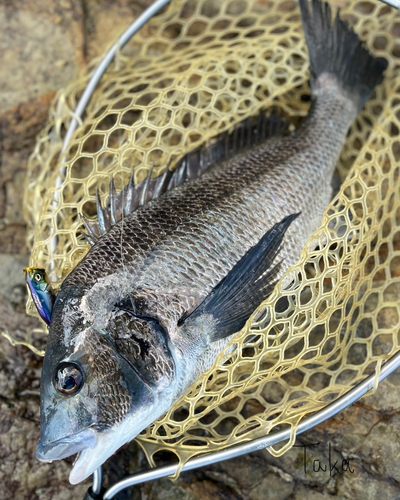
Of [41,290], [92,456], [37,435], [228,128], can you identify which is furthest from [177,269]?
[37,435]

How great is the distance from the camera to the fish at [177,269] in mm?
1893

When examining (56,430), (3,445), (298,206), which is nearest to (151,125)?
(298,206)

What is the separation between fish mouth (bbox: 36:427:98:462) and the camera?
6.06ft

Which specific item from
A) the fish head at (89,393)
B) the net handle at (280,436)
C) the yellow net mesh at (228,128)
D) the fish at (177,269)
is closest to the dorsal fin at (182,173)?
the fish at (177,269)

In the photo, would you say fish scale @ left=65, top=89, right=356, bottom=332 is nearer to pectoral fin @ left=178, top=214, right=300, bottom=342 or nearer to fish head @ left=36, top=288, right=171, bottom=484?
pectoral fin @ left=178, top=214, right=300, bottom=342

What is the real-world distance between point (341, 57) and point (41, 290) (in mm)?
2085

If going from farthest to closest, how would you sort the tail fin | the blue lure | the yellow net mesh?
1. the tail fin
2. the yellow net mesh
3. the blue lure

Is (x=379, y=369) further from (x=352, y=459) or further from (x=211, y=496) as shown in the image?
(x=211, y=496)

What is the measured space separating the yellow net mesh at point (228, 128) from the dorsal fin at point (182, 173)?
0.17m

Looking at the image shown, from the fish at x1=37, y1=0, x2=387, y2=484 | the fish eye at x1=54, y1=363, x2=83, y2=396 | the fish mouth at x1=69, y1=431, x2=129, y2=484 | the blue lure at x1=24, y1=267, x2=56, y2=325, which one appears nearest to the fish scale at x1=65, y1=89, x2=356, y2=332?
the fish at x1=37, y1=0, x2=387, y2=484

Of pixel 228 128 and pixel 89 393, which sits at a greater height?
pixel 228 128

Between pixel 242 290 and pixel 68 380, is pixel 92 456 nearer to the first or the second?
pixel 68 380

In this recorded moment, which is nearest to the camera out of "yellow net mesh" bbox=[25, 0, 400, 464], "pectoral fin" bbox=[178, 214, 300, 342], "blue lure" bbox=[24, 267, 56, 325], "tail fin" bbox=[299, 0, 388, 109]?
"blue lure" bbox=[24, 267, 56, 325]

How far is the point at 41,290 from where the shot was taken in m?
2.04
